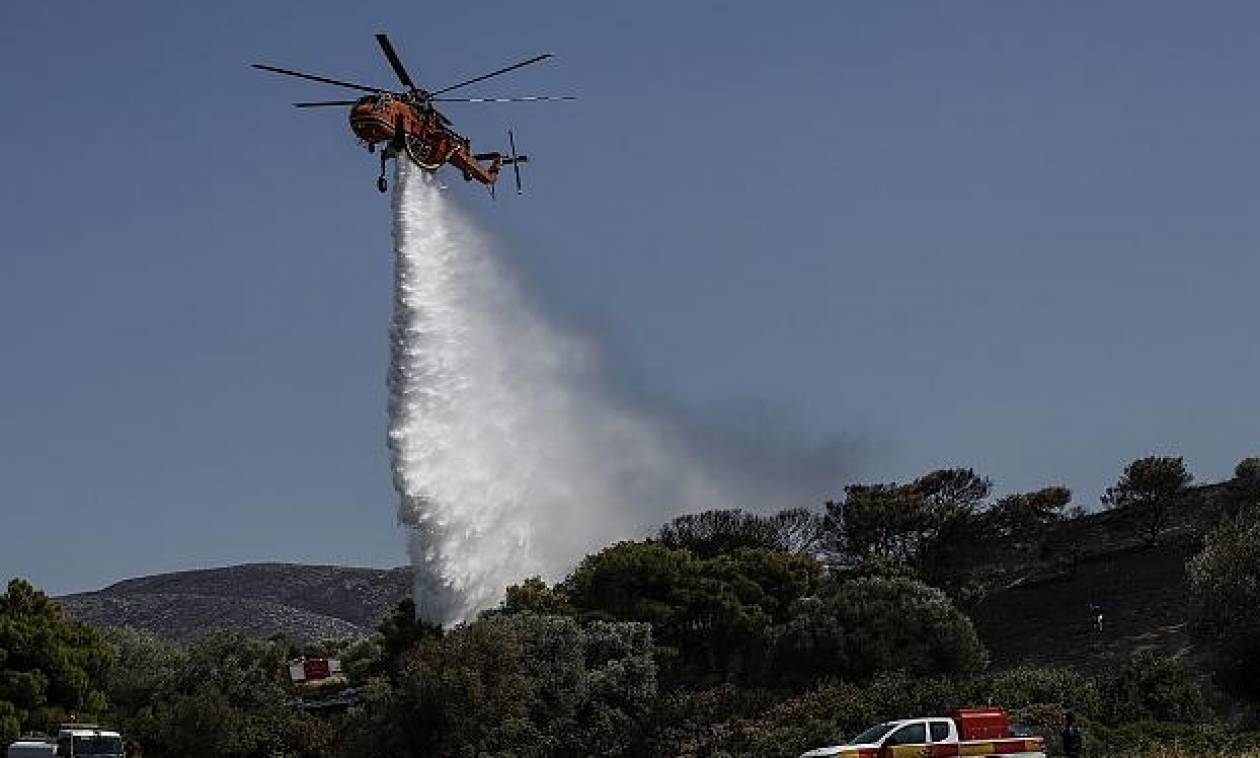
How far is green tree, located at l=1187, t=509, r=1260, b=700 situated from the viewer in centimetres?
4619

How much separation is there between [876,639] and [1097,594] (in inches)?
1351

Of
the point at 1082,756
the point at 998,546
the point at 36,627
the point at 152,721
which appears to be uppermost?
the point at 998,546

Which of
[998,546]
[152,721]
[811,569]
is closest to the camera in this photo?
[152,721]

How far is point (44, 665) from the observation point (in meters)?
61.4

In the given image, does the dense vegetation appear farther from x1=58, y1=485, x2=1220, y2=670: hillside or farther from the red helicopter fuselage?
the red helicopter fuselage

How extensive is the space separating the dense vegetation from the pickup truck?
3996 millimetres

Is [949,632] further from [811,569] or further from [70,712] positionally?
[70,712]

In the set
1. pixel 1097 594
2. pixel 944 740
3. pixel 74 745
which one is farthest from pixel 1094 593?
pixel 74 745

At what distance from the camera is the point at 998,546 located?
355 feet

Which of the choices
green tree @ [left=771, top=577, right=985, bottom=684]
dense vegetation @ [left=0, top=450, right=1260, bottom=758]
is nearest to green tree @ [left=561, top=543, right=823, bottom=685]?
dense vegetation @ [left=0, top=450, right=1260, bottom=758]

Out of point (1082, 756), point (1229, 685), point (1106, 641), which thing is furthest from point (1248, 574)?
point (1106, 641)

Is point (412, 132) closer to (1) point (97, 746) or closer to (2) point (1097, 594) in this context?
(1) point (97, 746)

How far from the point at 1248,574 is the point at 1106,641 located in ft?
106

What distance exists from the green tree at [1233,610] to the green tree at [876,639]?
42.1 ft
